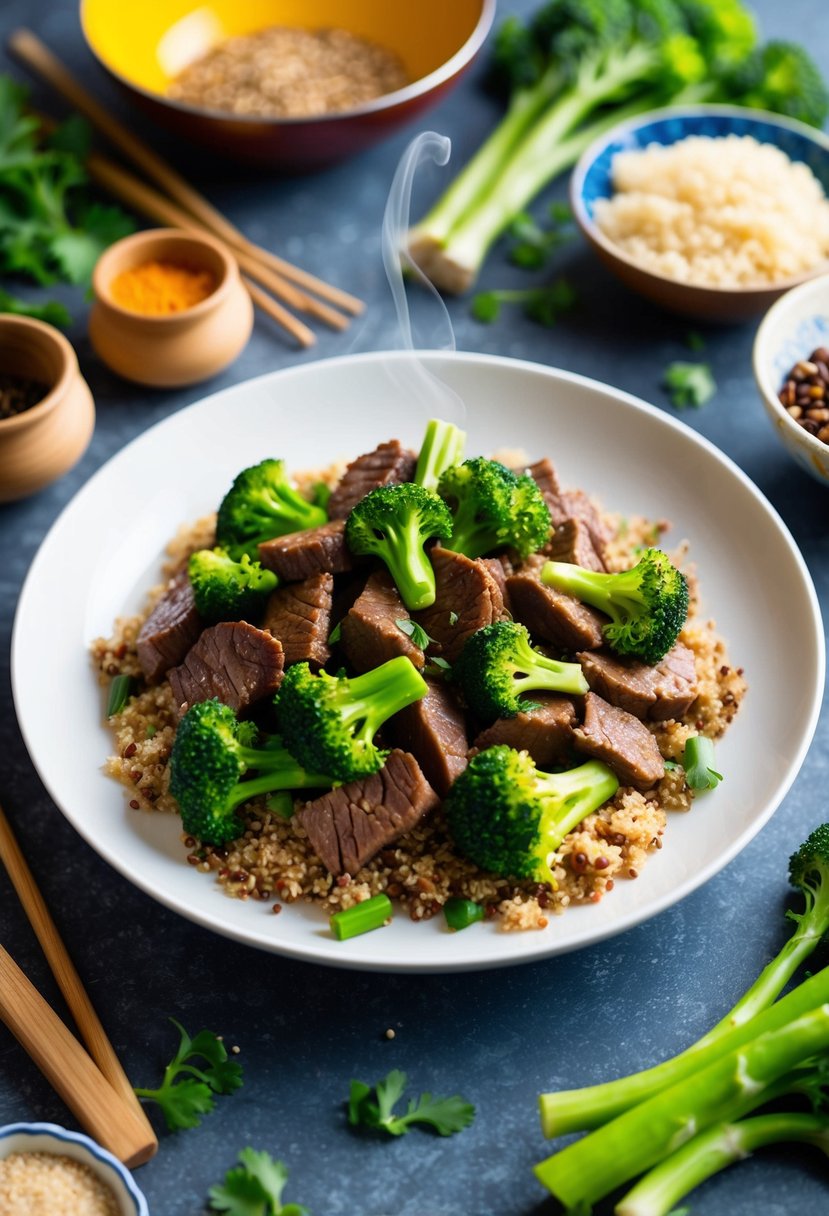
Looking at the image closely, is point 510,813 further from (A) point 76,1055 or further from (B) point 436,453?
(B) point 436,453

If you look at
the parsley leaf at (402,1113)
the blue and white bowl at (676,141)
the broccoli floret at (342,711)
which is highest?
the blue and white bowl at (676,141)

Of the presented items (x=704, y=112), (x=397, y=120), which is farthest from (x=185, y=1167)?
(x=704, y=112)

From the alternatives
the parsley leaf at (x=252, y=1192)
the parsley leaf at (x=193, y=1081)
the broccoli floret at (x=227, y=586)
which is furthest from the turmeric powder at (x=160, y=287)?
the parsley leaf at (x=252, y=1192)

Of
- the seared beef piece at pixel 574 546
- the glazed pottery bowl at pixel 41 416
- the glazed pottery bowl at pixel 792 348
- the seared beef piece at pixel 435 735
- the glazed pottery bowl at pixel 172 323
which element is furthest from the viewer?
the glazed pottery bowl at pixel 172 323

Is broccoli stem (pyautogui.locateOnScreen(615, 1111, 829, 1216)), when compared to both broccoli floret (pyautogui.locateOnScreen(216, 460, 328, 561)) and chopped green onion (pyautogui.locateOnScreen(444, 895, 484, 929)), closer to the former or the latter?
chopped green onion (pyautogui.locateOnScreen(444, 895, 484, 929))

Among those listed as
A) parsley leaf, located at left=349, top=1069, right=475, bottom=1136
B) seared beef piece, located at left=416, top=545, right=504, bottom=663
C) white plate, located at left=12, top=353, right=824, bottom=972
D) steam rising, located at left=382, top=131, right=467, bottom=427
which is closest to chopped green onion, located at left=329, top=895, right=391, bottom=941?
white plate, located at left=12, top=353, right=824, bottom=972

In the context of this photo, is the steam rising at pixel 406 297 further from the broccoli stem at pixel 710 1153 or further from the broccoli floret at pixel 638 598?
the broccoli stem at pixel 710 1153
